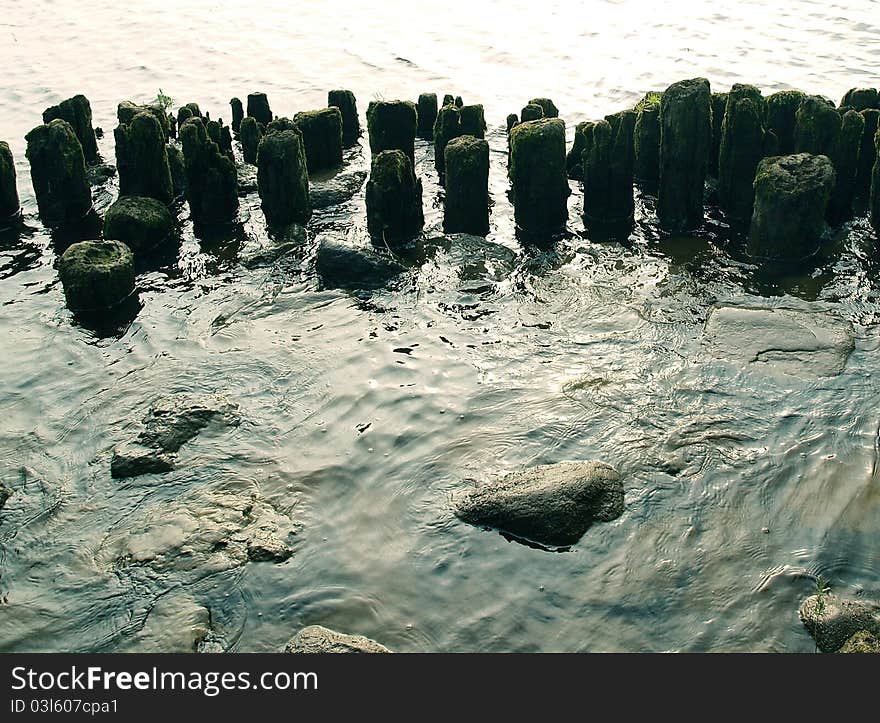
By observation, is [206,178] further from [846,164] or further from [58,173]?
[846,164]

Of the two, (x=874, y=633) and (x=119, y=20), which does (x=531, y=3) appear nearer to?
(x=119, y=20)

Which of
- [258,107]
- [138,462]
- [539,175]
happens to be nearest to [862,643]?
[138,462]

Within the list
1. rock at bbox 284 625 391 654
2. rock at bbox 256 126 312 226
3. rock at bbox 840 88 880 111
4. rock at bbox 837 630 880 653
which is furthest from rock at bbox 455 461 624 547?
rock at bbox 840 88 880 111

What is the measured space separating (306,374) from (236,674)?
3866 millimetres

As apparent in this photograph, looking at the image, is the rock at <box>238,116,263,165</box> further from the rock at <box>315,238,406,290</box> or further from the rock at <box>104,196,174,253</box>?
the rock at <box>315,238,406,290</box>

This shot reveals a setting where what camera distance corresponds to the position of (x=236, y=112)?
1553 centimetres

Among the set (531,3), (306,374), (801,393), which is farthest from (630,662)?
(531,3)

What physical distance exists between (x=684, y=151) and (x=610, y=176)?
1.00 meters

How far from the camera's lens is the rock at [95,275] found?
9.63 m

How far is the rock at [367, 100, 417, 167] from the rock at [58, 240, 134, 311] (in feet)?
13.6

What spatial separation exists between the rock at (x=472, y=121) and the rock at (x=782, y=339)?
4.79 meters

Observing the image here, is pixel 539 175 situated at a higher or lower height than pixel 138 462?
higher

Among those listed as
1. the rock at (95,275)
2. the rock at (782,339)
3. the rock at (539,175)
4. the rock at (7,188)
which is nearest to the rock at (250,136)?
the rock at (7,188)

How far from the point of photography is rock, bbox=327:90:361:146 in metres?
14.6
